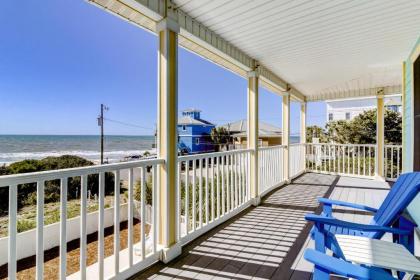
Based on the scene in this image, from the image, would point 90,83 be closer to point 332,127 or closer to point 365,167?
point 332,127

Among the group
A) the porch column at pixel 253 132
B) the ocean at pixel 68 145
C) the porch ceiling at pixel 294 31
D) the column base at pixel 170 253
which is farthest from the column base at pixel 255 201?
the ocean at pixel 68 145

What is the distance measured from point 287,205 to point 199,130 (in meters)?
16.7

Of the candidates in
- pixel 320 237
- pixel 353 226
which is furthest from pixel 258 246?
pixel 353 226

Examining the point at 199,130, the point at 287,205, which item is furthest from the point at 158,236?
the point at 199,130

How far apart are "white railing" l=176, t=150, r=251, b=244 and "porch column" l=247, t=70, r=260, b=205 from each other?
0.40ft

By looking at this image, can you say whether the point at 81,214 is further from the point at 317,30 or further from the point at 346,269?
the point at 317,30

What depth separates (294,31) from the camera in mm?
2910

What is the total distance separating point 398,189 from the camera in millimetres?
1956

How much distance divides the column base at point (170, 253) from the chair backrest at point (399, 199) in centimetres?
179

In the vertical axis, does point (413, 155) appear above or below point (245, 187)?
above

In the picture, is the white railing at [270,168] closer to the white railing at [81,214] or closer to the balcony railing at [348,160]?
the balcony railing at [348,160]

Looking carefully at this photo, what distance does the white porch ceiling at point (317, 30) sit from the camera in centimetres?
236

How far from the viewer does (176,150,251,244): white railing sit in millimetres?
2762

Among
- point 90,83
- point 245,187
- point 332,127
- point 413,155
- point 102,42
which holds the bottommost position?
point 245,187
